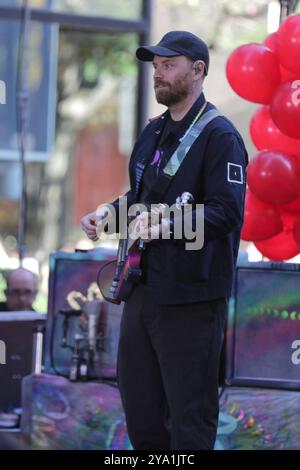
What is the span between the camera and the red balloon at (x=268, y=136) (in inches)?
184

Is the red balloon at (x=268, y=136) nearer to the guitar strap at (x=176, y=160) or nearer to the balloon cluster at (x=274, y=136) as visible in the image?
the balloon cluster at (x=274, y=136)

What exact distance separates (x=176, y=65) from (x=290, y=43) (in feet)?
3.19

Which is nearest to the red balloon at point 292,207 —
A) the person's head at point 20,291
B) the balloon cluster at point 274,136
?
the balloon cluster at point 274,136

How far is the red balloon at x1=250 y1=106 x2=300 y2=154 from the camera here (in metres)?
4.67

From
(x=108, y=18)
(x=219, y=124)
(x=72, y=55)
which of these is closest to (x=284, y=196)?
(x=219, y=124)

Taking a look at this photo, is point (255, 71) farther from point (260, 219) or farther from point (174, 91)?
point (174, 91)

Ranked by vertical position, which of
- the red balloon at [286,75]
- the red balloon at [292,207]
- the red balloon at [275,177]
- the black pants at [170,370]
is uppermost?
the red balloon at [286,75]

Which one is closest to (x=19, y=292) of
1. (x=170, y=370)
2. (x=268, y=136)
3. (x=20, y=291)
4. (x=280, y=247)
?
(x=20, y=291)

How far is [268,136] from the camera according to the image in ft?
15.5

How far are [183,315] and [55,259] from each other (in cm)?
132

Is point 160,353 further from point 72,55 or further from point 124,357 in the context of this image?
point 72,55

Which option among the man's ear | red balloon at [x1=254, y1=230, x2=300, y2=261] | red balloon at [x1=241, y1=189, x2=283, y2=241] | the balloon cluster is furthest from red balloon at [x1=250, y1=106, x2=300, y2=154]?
→ the man's ear

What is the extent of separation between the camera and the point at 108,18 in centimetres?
801

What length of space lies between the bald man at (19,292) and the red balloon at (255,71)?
1.59 meters
